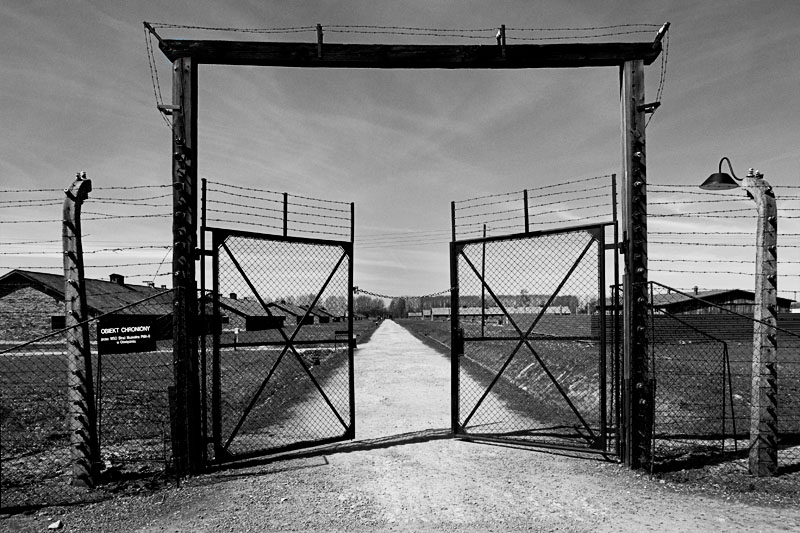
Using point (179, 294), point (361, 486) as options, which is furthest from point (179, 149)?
point (361, 486)

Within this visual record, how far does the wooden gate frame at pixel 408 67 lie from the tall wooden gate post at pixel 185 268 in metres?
0.01

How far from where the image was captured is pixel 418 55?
7293 mm

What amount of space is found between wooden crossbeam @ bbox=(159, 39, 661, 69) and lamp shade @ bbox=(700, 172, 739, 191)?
1.96 metres

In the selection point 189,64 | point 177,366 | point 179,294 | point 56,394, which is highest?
point 189,64

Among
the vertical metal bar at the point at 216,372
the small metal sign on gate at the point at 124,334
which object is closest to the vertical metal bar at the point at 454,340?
the vertical metal bar at the point at 216,372

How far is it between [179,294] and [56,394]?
268 inches

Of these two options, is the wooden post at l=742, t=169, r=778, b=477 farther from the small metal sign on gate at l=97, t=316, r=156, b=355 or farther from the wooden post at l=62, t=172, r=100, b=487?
the wooden post at l=62, t=172, r=100, b=487

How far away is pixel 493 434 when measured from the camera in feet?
25.9

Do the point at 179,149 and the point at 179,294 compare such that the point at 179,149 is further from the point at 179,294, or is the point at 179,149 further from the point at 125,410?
the point at 125,410

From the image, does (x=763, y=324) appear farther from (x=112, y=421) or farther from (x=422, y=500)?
(x=112, y=421)

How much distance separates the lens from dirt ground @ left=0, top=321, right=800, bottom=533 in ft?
15.9

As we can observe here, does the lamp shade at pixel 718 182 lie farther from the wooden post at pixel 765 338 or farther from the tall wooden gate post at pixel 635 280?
the tall wooden gate post at pixel 635 280

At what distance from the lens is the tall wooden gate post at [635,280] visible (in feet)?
21.4

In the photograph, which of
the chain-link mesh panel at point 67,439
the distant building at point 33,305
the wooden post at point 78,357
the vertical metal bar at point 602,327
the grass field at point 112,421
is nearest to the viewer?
the chain-link mesh panel at point 67,439
